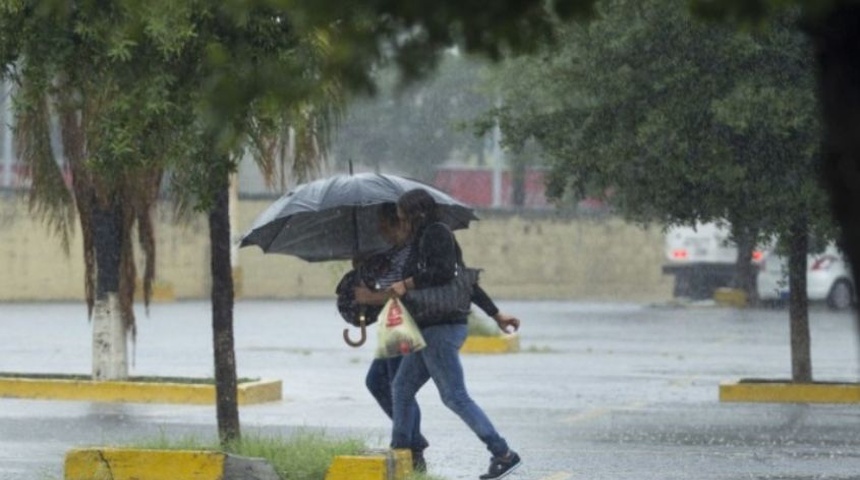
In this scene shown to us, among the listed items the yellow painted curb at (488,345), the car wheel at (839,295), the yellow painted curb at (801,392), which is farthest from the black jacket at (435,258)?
the car wheel at (839,295)

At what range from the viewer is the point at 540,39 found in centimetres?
370

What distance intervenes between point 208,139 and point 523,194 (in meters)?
37.3

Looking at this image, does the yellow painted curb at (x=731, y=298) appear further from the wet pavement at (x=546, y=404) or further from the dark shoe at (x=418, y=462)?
the dark shoe at (x=418, y=462)

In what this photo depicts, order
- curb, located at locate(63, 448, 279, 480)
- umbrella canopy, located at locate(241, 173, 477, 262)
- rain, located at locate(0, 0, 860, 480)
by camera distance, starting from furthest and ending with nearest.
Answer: umbrella canopy, located at locate(241, 173, 477, 262)
curb, located at locate(63, 448, 279, 480)
rain, located at locate(0, 0, 860, 480)

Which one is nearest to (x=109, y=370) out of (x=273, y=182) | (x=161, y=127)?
(x=273, y=182)

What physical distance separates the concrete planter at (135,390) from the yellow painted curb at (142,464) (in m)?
6.32

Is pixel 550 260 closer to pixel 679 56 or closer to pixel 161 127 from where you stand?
pixel 679 56

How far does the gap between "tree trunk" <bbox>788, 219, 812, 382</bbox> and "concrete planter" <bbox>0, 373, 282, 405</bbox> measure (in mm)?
4708

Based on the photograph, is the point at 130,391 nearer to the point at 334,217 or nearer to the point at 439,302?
the point at 334,217

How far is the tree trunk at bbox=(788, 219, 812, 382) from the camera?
1634cm

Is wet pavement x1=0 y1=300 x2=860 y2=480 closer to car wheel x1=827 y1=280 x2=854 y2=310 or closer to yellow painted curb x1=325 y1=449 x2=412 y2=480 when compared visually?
yellow painted curb x1=325 y1=449 x2=412 y2=480

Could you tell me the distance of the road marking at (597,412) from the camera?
15.2 m

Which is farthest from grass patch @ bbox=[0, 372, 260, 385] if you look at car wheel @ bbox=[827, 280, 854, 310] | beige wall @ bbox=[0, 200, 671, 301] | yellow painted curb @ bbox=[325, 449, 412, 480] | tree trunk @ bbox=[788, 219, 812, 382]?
beige wall @ bbox=[0, 200, 671, 301]

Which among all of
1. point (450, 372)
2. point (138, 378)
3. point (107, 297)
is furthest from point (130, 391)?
point (450, 372)
